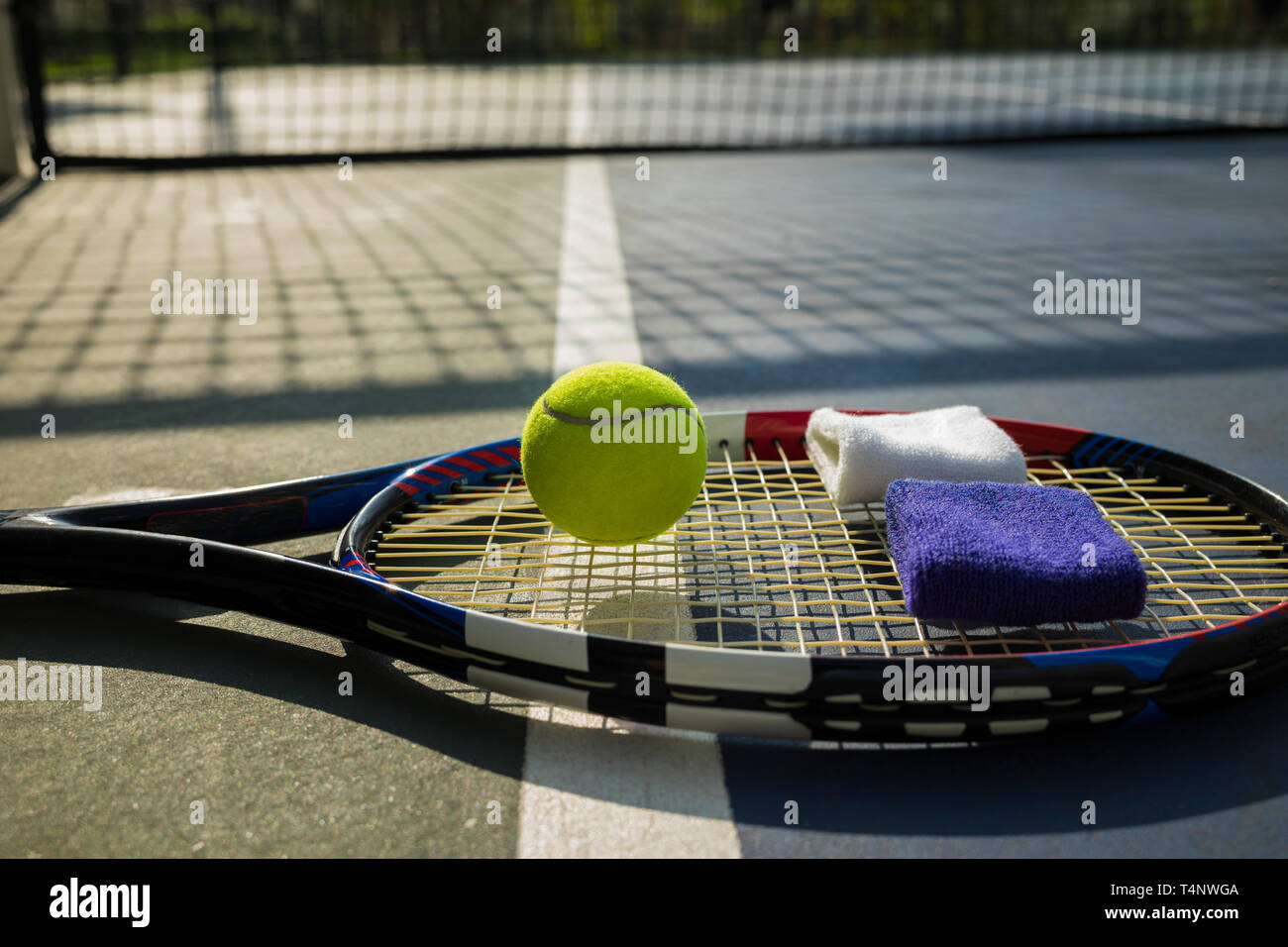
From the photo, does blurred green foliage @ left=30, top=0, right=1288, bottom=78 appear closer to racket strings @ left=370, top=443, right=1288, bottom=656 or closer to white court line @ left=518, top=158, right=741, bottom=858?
racket strings @ left=370, top=443, right=1288, bottom=656

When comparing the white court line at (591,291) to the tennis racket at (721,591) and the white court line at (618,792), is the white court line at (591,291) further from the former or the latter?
the white court line at (618,792)

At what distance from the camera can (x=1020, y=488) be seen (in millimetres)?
1995

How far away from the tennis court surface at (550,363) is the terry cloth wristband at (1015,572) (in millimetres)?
193

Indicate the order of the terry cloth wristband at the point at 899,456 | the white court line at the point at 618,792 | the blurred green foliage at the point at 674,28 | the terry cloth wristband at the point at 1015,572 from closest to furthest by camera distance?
the white court line at the point at 618,792 → the terry cloth wristband at the point at 1015,572 → the terry cloth wristband at the point at 899,456 → the blurred green foliage at the point at 674,28

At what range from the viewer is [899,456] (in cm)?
213

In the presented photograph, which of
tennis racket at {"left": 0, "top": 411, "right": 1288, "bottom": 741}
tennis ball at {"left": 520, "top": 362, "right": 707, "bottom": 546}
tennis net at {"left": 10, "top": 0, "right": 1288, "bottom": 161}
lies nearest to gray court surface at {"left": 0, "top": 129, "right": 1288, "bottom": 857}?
tennis racket at {"left": 0, "top": 411, "right": 1288, "bottom": 741}

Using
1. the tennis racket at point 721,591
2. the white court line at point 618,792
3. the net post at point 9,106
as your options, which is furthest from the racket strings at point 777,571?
the net post at point 9,106

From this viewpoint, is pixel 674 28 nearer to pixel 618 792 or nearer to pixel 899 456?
pixel 899 456

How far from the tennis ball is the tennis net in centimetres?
613

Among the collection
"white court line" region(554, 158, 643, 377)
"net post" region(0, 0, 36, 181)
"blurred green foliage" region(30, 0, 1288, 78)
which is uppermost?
"blurred green foliage" region(30, 0, 1288, 78)

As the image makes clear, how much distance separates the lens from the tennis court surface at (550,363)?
1547 mm

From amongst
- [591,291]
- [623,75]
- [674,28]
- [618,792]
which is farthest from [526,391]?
[674,28]

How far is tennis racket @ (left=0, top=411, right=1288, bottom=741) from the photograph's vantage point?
60.9 inches
